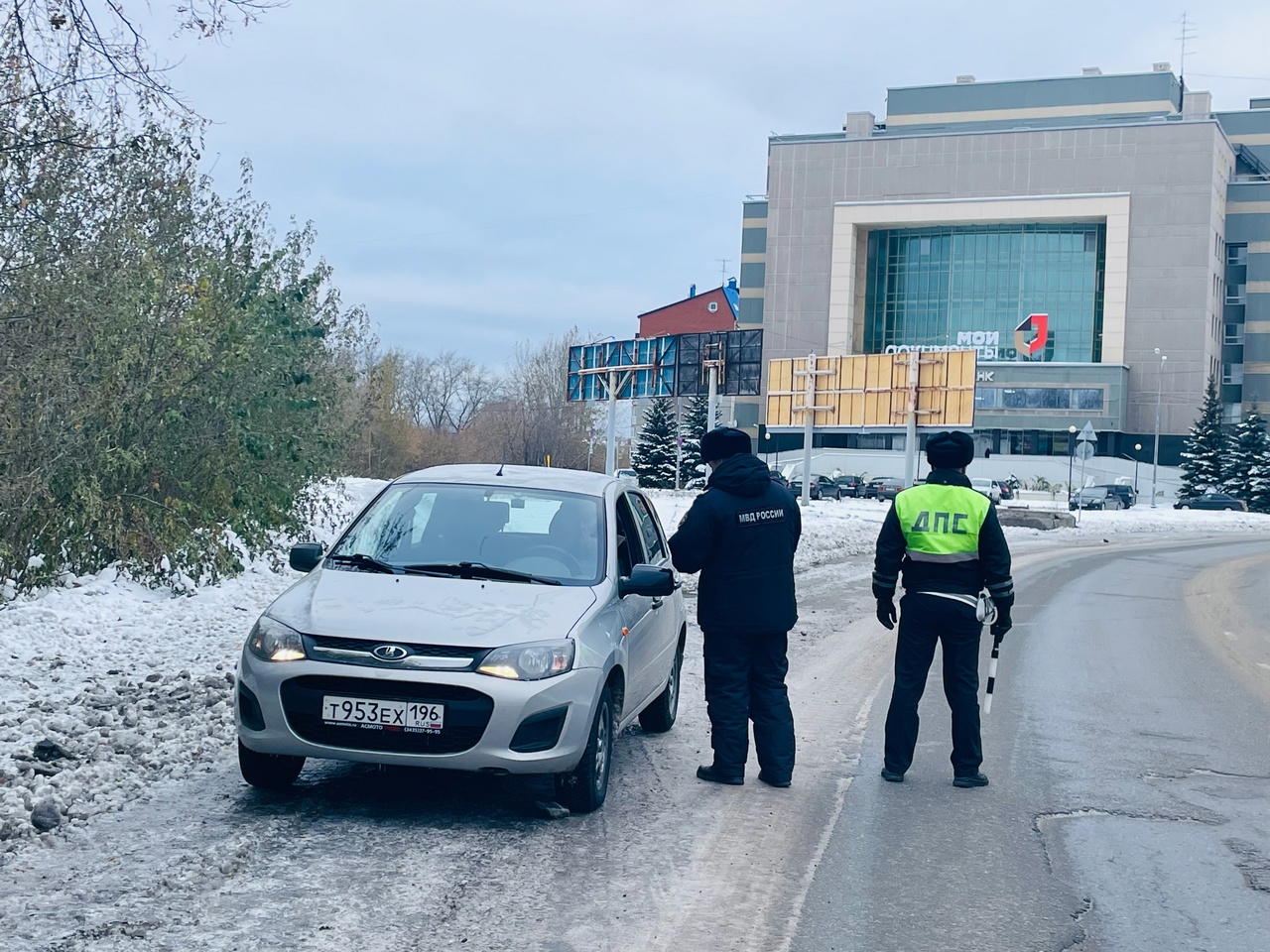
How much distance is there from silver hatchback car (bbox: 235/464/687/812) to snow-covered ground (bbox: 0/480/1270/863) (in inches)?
33.9

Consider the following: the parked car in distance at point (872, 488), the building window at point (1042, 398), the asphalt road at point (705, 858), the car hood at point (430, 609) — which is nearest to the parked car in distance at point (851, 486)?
the parked car in distance at point (872, 488)

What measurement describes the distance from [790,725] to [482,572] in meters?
1.83

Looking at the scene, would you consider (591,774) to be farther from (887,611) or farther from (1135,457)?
(1135,457)

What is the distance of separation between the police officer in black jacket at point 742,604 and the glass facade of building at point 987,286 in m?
92.0

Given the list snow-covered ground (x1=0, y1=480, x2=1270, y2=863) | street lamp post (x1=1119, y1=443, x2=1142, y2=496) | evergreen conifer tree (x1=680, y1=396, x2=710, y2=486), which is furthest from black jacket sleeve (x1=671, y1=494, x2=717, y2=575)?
street lamp post (x1=1119, y1=443, x2=1142, y2=496)

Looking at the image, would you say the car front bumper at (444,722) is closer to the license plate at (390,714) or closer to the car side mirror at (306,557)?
the license plate at (390,714)

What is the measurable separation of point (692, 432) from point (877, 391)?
37810 millimetres

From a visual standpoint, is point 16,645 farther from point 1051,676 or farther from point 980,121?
point 980,121

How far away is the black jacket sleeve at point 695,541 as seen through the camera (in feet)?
23.0

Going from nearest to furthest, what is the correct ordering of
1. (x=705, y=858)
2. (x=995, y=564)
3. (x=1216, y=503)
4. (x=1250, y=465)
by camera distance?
(x=705, y=858) < (x=995, y=564) < (x=1216, y=503) < (x=1250, y=465)

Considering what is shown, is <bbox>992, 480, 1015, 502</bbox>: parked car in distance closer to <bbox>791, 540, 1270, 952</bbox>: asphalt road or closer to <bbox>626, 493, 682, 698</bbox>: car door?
<bbox>791, 540, 1270, 952</bbox>: asphalt road

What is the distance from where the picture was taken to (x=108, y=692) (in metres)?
8.53

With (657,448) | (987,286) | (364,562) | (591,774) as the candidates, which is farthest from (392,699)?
(987,286)

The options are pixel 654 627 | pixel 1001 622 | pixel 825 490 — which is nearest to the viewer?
pixel 1001 622
